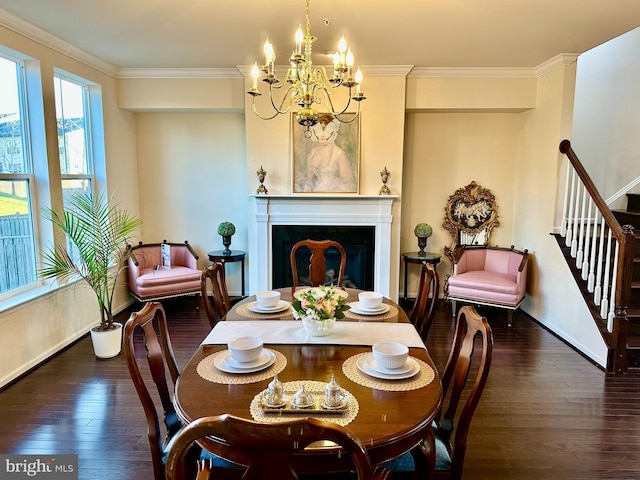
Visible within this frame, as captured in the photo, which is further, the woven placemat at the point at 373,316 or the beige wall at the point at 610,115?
the beige wall at the point at 610,115

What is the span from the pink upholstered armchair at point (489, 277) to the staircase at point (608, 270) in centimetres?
58

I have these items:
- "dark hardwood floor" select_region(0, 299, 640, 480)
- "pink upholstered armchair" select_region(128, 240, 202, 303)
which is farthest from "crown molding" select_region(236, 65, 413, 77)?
"dark hardwood floor" select_region(0, 299, 640, 480)

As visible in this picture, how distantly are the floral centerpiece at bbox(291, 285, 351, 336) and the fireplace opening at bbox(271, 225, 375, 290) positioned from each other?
2.83 m

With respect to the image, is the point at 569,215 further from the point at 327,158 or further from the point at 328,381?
the point at 328,381

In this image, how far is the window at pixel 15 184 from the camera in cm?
328

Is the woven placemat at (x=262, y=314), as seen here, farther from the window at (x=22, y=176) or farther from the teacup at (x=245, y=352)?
the window at (x=22, y=176)

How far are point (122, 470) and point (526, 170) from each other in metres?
4.74

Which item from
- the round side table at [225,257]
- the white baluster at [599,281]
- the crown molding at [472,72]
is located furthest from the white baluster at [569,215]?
the round side table at [225,257]

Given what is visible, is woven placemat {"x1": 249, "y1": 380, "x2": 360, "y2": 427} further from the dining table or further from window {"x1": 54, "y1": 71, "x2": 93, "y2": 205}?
window {"x1": 54, "y1": 71, "x2": 93, "y2": 205}

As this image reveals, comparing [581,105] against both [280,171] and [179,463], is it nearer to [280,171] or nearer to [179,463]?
[280,171]

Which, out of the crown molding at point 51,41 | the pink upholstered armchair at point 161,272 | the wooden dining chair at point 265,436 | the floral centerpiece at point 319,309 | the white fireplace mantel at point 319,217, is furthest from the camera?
the white fireplace mantel at point 319,217

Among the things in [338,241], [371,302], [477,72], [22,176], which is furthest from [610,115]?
[22,176]

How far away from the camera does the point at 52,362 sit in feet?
11.4

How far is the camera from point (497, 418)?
2676 mm
